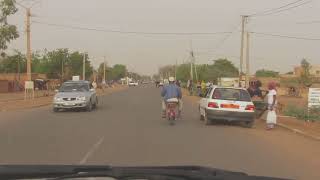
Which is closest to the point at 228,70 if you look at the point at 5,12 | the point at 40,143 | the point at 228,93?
the point at 5,12

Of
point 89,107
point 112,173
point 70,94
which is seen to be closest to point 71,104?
point 70,94

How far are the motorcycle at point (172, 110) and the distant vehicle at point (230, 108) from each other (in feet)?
3.65

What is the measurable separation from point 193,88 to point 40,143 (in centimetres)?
5566

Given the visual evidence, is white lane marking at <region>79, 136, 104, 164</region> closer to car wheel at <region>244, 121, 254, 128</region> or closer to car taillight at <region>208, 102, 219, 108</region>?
car taillight at <region>208, 102, 219, 108</region>

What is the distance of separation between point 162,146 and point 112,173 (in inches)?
390

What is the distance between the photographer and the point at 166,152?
12.9 m

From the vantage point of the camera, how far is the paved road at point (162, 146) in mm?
11305

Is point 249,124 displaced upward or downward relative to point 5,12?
downward

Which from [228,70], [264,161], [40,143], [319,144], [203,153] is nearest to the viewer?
[264,161]

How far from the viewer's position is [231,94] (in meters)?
22.1

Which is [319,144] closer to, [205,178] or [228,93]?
[228,93]

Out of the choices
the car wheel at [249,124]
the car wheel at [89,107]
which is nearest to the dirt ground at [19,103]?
the car wheel at [89,107]

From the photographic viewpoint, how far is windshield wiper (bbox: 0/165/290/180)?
4188mm

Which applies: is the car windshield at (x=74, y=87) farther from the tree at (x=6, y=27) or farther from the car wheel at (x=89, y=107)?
the tree at (x=6, y=27)
